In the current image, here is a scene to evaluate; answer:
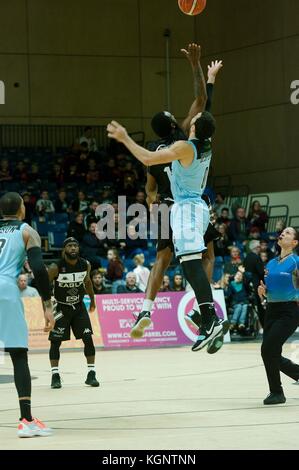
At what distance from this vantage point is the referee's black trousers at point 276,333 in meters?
12.1

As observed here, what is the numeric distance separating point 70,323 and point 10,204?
5.99 m

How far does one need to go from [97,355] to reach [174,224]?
11.9 m

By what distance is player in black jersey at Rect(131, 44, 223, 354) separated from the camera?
9.75 m

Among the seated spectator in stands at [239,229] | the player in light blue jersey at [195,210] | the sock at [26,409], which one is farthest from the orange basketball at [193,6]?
the seated spectator in stands at [239,229]

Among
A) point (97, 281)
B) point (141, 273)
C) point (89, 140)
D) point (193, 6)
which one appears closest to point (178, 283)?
point (141, 273)

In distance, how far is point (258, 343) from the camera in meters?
22.7

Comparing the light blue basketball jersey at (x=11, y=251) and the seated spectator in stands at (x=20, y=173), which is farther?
the seated spectator in stands at (x=20, y=173)

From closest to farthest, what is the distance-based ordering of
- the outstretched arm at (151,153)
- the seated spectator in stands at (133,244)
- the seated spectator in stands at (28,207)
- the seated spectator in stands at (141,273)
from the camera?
the outstretched arm at (151,153) → the seated spectator in stands at (141,273) → the seated spectator in stands at (133,244) → the seated spectator in stands at (28,207)

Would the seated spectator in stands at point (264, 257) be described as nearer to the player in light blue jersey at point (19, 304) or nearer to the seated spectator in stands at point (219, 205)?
the seated spectator in stands at point (219, 205)

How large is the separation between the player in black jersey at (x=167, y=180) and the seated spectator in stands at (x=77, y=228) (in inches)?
534

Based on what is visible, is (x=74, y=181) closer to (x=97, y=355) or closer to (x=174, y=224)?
(x=97, y=355)

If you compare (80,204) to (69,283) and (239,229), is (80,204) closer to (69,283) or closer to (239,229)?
(239,229)

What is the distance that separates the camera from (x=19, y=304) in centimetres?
960
